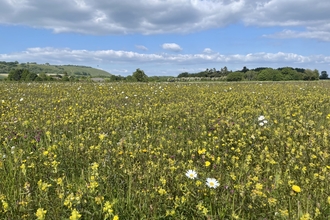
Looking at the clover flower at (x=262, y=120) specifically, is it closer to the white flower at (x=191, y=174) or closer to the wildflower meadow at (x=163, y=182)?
the wildflower meadow at (x=163, y=182)

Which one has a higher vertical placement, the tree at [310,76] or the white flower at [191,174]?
the tree at [310,76]

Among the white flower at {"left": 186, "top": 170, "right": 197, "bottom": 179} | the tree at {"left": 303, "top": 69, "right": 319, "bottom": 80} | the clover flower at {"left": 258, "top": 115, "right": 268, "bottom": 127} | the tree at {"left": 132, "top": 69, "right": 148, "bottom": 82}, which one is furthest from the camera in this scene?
the tree at {"left": 303, "top": 69, "right": 319, "bottom": 80}

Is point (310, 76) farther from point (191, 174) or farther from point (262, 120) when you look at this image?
point (191, 174)

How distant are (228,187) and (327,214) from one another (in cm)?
103

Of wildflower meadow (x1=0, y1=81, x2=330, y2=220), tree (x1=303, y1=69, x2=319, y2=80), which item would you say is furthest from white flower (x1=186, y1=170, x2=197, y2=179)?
tree (x1=303, y1=69, x2=319, y2=80)

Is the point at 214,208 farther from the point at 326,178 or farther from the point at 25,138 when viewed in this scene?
the point at 25,138

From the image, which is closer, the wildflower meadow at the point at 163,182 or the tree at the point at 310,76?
the wildflower meadow at the point at 163,182

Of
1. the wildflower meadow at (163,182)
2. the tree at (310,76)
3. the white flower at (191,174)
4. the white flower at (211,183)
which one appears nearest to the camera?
the wildflower meadow at (163,182)

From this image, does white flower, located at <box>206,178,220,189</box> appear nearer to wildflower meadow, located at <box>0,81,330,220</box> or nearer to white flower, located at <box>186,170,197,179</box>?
wildflower meadow, located at <box>0,81,330,220</box>

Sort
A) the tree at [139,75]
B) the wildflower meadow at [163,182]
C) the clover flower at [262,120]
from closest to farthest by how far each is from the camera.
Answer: the wildflower meadow at [163,182]
the clover flower at [262,120]
the tree at [139,75]

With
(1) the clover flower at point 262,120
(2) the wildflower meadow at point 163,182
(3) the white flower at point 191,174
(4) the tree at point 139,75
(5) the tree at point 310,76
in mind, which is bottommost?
(2) the wildflower meadow at point 163,182

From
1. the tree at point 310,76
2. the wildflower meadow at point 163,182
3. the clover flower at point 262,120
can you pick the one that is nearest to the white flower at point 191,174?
the wildflower meadow at point 163,182

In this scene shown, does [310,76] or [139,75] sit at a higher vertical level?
[310,76]


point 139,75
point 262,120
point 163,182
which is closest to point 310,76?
point 139,75
